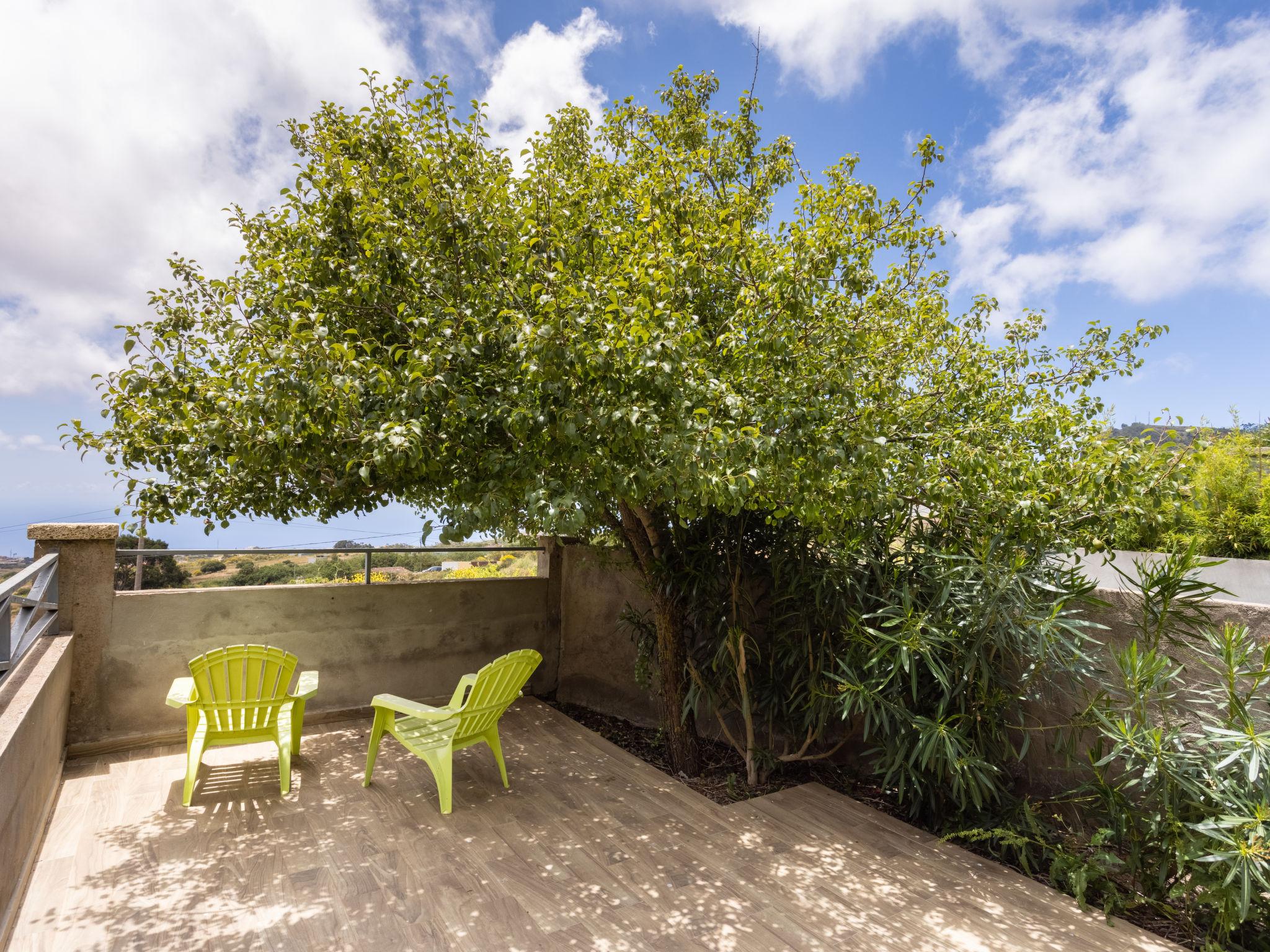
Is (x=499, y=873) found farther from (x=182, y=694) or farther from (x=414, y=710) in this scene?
(x=182, y=694)

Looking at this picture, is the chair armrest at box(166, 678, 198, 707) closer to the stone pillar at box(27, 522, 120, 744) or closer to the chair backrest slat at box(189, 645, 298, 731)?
the chair backrest slat at box(189, 645, 298, 731)

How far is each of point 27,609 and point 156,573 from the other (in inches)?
38.5

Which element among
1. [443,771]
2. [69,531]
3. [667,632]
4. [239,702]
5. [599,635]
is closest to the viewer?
[443,771]

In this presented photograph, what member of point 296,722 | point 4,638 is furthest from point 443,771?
point 4,638

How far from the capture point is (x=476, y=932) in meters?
2.43

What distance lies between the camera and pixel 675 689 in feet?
14.5

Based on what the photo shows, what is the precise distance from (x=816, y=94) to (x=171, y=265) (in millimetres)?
5089

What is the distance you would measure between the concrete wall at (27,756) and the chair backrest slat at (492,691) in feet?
5.96

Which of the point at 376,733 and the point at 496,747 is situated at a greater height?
the point at 376,733

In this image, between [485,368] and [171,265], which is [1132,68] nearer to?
[485,368]

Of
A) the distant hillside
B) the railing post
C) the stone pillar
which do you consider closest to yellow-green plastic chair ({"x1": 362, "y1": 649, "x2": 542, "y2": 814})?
the railing post

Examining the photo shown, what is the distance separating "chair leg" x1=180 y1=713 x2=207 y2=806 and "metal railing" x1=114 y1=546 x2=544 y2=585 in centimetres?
144

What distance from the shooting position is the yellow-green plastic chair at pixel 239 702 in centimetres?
358

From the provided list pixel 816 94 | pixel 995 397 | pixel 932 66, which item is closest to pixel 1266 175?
pixel 932 66
